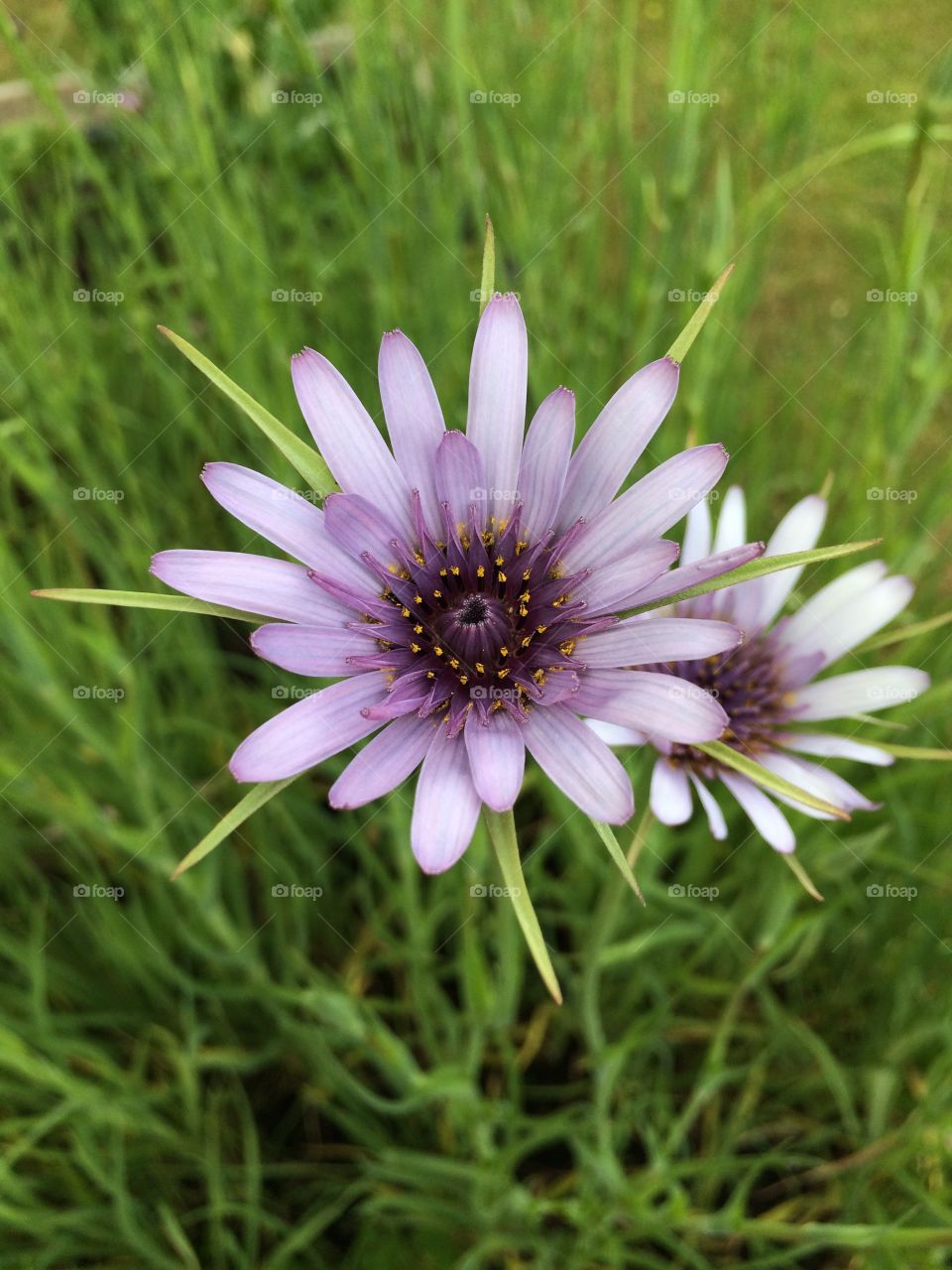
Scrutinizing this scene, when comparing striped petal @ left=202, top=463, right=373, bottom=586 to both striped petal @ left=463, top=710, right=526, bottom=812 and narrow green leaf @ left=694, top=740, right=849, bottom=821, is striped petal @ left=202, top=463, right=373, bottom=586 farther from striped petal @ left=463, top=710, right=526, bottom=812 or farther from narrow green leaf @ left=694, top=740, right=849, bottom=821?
narrow green leaf @ left=694, top=740, right=849, bottom=821

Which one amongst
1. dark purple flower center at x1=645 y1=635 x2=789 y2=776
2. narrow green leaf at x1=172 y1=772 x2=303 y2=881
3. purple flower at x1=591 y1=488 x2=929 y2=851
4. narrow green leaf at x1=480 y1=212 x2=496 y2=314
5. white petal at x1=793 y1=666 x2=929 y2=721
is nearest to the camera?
narrow green leaf at x1=172 y1=772 x2=303 y2=881

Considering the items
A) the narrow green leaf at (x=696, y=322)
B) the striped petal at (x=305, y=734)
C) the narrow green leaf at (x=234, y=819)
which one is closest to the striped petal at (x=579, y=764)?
the striped petal at (x=305, y=734)

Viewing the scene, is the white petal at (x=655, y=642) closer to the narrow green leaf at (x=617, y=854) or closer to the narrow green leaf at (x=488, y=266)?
the narrow green leaf at (x=617, y=854)

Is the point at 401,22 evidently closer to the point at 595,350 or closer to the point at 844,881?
the point at 595,350

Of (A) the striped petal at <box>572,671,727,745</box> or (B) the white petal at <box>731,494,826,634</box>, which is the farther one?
(B) the white petal at <box>731,494,826,634</box>

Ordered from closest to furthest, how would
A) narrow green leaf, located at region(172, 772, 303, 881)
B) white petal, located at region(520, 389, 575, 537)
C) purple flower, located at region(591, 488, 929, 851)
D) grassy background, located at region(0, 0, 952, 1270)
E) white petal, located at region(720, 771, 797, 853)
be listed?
narrow green leaf, located at region(172, 772, 303, 881), white petal, located at region(520, 389, 575, 537), white petal, located at region(720, 771, 797, 853), purple flower, located at region(591, 488, 929, 851), grassy background, located at region(0, 0, 952, 1270)

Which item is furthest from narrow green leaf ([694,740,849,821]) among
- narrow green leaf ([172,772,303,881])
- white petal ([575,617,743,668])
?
narrow green leaf ([172,772,303,881])
